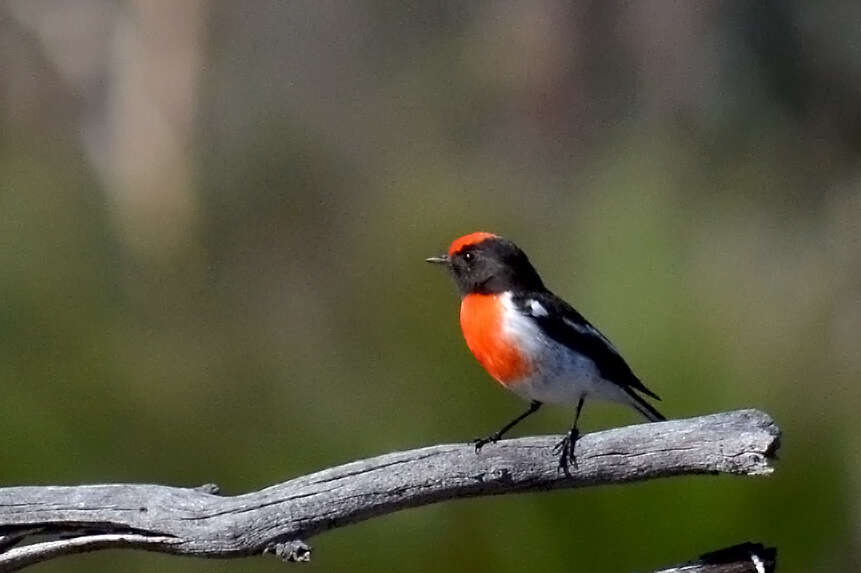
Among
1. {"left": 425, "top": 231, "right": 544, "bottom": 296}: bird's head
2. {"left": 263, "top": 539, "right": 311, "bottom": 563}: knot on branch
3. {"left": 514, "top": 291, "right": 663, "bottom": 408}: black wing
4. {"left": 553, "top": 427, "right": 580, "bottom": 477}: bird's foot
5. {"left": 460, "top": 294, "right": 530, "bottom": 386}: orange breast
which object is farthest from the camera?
{"left": 425, "top": 231, "right": 544, "bottom": 296}: bird's head

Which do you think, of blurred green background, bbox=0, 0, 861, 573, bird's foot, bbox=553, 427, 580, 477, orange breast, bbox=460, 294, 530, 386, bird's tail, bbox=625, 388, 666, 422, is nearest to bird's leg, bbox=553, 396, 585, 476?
bird's foot, bbox=553, 427, 580, 477

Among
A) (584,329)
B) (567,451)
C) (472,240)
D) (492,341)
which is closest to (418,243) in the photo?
(472,240)

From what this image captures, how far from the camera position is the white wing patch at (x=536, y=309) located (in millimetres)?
4536

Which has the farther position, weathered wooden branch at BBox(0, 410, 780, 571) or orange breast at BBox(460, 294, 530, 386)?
orange breast at BBox(460, 294, 530, 386)

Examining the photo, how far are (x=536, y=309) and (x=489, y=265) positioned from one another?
0.81 feet

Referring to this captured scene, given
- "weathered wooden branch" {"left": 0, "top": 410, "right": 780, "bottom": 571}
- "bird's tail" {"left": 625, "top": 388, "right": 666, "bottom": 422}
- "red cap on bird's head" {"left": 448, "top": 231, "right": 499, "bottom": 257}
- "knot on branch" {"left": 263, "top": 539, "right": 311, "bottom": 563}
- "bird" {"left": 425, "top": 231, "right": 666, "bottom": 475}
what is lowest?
"knot on branch" {"left": 263, "top": 539, "right": 311, "bottom": 563}

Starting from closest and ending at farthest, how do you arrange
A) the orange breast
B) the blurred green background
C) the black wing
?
1. the orange breast
2. the black wing
3. the blurred green background

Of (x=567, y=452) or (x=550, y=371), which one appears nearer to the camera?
(x=567, y=452)

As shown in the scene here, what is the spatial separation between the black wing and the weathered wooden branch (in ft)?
4.07

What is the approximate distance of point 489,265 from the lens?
4.67m

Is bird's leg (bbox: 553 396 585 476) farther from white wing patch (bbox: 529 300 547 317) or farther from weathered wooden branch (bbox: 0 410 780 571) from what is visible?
white wing patch (bbox: 529 300 547 317)

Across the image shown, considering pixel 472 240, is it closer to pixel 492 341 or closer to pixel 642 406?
pixel 492 341

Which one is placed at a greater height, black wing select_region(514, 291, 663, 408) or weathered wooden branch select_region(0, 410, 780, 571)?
black wing select_region(514, 291, 663, 408)

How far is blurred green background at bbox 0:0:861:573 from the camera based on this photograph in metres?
5.36
